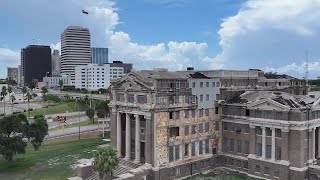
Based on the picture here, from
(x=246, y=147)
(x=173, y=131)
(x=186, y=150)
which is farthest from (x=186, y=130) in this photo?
(x=246, y=147)

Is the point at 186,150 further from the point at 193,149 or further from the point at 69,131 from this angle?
the point at 69,131

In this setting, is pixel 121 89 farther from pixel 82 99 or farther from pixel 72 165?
pixel 82 99

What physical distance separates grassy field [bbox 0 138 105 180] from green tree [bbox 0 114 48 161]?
3230 mm

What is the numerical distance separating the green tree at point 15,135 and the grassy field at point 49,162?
3.23 meters

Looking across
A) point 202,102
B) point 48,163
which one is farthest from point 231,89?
point 48,163

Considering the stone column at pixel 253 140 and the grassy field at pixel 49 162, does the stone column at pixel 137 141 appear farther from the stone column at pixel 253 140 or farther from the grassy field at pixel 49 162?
the stone column at pixel 253 140

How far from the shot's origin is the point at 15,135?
83.0m

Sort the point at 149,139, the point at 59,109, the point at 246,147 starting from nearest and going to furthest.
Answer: the point at 149,139, the point at 246,147, the point at 59,109

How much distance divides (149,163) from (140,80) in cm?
A: 1587

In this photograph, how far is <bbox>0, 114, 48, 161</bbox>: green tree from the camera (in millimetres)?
77125

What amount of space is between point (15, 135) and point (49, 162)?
378 inches

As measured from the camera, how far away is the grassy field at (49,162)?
74.8 meters

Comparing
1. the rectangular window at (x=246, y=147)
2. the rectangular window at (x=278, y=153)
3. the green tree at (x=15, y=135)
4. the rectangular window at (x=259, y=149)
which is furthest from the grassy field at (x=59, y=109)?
the rectangular window at (x=278, y=153)

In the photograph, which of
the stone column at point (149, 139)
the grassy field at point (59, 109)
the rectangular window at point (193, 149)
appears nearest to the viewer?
the stone column at point (149, 139)
